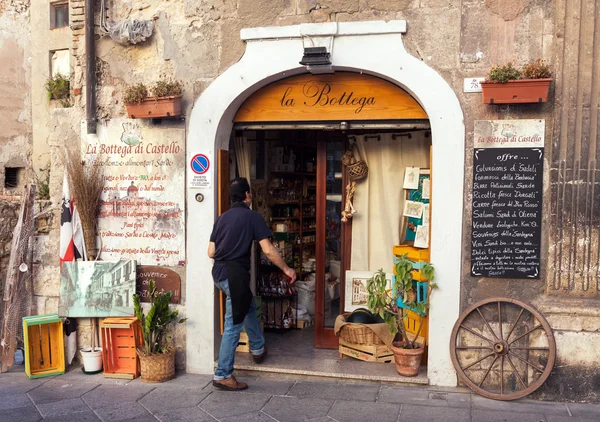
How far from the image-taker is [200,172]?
19.6ft

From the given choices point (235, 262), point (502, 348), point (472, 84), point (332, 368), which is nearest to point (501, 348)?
point (502, 348)

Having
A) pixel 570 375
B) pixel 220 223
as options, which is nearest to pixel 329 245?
pixel 220 223

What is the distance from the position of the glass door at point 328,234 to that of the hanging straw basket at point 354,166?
0.14 meters

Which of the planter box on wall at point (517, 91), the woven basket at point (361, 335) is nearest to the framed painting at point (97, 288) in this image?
the woven basket at point (361, 335)

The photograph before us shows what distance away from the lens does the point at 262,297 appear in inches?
293

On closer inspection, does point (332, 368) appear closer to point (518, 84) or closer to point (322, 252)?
point (322, 252)

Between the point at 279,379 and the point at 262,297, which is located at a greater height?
the point at 262,297

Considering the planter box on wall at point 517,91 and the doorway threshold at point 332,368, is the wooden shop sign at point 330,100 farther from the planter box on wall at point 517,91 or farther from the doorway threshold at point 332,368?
the doorway threshold at point 332,368

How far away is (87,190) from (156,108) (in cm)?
111

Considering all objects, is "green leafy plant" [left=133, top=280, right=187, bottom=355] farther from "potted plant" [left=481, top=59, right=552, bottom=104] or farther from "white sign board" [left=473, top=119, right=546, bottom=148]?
"potted plant" [left=481, top=59, right=552, bottom=104]

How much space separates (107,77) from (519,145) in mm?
4040

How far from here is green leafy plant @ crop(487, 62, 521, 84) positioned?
5039 millimetres

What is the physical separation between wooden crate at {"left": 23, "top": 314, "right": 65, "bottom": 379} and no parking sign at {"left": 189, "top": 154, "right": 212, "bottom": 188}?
193 cm

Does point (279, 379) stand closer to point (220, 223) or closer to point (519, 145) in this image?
point (220, 223)
